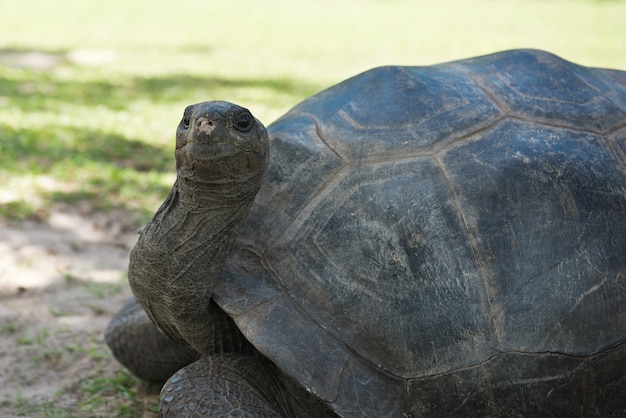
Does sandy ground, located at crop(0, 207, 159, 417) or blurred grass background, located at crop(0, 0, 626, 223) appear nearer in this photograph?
sandy ground, located at crop(0, 207, 159, 417)

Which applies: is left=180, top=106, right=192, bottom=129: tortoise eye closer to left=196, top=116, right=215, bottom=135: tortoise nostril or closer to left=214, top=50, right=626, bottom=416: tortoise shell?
left=196, top=116, right=215, bottom=135: tortoise nostril

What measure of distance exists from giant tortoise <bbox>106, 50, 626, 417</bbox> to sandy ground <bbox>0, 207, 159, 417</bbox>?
1.89 feet

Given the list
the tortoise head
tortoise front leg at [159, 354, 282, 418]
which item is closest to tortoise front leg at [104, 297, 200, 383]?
tortoise front leg at [159, 354, 282, 418]

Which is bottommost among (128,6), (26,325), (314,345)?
(26,325)

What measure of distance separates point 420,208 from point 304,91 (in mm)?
7219

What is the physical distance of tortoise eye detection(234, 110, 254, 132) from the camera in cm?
224

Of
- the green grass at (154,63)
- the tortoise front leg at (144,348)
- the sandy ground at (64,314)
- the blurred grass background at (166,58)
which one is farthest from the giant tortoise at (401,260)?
the blurred grass background at (166,58)

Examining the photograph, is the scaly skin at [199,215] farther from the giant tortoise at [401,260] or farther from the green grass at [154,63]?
the green grass at [154,63]

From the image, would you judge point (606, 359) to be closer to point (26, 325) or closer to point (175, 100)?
point (26, 325)

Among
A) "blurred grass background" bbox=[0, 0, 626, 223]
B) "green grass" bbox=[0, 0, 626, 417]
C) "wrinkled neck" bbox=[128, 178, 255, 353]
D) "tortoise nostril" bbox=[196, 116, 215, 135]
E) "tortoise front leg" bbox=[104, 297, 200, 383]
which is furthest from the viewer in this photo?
"blurred grass background" bbox=[0, 0, 626, 223]

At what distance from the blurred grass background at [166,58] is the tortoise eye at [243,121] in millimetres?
2657

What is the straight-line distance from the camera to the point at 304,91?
31.1ft

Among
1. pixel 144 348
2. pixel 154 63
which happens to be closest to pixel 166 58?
pixel 154 63

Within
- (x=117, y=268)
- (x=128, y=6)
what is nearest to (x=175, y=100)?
(x=117, y=268)
